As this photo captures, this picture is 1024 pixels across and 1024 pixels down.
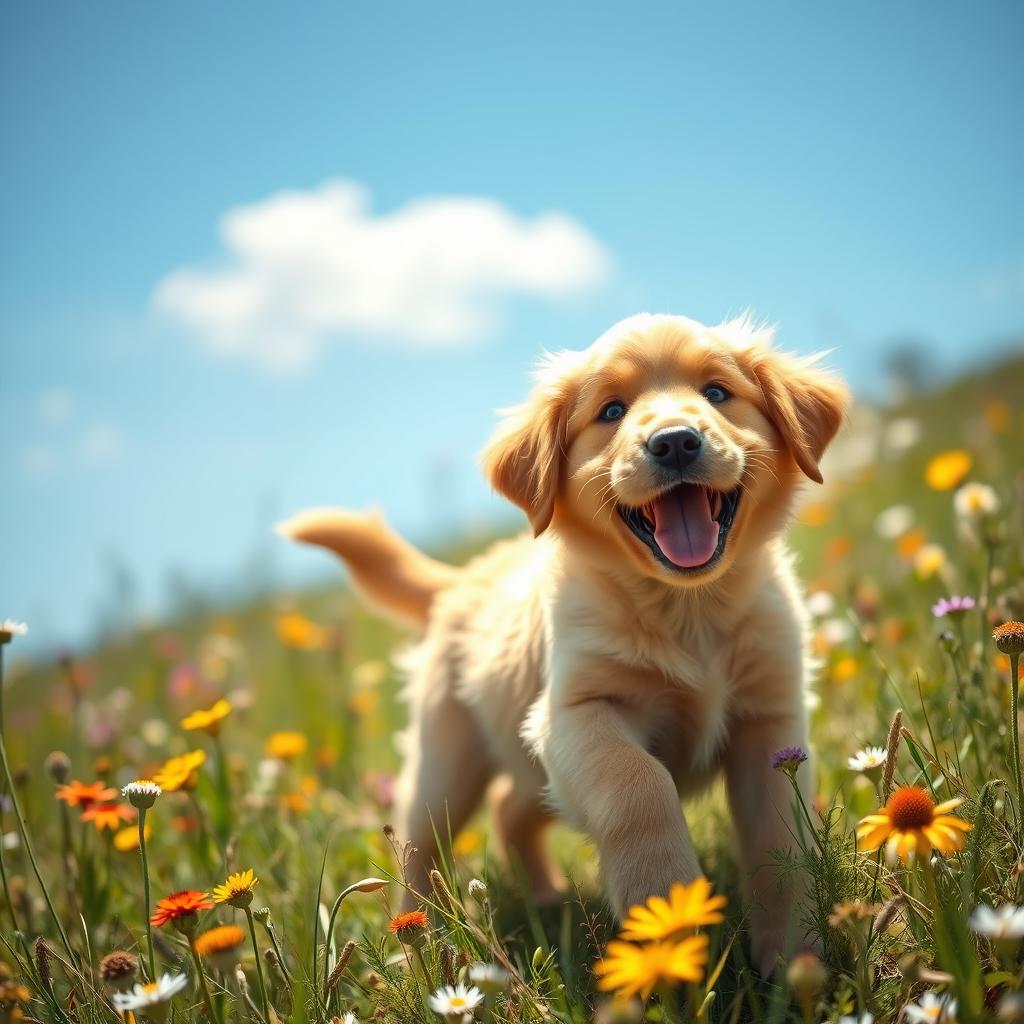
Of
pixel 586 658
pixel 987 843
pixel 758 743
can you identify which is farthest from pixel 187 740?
pixel 987 843

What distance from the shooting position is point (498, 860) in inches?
113

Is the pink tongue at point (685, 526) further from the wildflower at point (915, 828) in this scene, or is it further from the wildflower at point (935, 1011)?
the wildflower at point (935, 1011)

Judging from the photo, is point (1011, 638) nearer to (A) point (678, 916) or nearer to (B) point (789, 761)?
(B) point (789, 761)

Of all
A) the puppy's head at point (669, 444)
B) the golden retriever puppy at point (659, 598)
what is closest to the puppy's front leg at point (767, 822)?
the golden retriever puppy at point (659, 598)

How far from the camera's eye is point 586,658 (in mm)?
1972

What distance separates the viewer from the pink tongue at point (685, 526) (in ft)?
6.15

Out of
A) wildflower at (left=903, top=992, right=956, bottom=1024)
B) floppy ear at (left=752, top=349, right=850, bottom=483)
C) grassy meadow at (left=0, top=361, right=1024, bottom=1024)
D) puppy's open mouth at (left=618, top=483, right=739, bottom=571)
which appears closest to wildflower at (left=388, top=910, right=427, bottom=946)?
grassy meadow at (left=0, top=361, right=1024, bottom=1024)

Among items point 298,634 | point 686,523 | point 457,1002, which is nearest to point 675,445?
point 686,523

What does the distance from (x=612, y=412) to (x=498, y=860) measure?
1.59 metres

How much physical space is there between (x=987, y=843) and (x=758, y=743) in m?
0.52

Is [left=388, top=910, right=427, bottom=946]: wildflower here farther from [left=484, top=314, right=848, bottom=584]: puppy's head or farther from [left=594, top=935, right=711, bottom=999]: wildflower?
[left=484, top=314, right=848, bottom=584]: puppy's head

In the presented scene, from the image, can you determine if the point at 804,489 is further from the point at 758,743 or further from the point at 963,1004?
the point at 963,1004

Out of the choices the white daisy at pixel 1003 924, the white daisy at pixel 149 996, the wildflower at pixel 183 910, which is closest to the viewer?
the white daisy at pixel 1003 924

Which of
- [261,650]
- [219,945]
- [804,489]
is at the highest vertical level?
[804,489]
